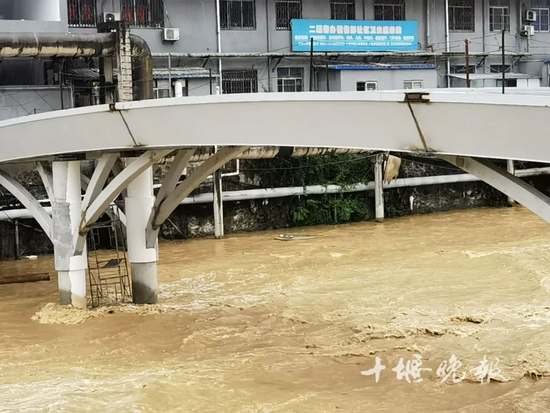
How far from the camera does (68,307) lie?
57.0 ft

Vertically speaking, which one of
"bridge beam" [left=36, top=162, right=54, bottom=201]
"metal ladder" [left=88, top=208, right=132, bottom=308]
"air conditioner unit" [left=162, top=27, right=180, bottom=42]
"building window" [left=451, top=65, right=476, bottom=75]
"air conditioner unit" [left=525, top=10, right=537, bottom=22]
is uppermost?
"air conditioner unit" [left=525, top=10, right=537, bottom=22]

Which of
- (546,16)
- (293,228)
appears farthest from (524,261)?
(546,16)

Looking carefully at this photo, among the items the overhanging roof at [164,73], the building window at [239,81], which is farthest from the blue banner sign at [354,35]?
Result: the overhanging roof at [164,73]

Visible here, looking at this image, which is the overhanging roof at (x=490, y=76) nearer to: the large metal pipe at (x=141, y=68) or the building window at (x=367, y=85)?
the building window at (x=367, y=85)

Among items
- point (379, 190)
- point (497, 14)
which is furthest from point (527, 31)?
point (379, 190)

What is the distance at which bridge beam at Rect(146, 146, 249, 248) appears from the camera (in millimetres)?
14633

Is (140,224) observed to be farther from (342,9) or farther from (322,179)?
(342,9)

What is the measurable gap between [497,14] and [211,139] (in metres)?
24.7

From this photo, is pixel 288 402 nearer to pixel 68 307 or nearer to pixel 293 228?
pixel 68 307

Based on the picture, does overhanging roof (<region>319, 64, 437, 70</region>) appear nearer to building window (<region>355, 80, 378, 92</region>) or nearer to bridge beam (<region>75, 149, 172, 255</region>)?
building window (<region>355, 80, 378, 92</region>)

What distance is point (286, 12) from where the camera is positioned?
31688 mm

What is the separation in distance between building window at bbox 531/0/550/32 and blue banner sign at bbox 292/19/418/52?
20.6 ft

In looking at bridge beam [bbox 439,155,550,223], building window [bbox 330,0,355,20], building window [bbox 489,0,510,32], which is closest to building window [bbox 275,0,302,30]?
building window [bbox 330,0,355,20]

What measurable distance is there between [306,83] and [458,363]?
19.8 metres
